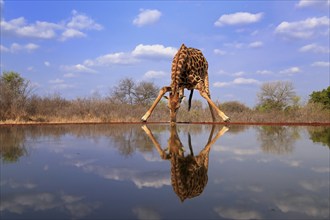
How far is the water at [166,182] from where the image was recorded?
4.16 metres

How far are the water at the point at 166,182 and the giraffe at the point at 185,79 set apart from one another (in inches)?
287

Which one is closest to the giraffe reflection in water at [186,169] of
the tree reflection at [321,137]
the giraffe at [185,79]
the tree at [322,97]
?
the tree reflection at [321,137]

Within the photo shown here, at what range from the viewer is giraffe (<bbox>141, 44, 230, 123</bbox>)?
1666cm

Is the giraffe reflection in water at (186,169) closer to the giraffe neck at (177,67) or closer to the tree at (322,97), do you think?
the giraffe neck at (177,67)

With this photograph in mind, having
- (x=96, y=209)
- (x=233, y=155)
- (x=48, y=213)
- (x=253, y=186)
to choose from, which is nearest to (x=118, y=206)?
(x=96, y=209)

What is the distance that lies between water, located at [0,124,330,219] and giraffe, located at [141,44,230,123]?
23.9ft

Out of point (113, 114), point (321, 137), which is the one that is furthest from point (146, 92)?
point (321, 137)

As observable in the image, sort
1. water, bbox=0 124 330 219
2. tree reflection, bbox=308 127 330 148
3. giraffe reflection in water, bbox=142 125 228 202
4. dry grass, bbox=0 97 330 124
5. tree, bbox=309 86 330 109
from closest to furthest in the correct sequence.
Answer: water, bbox=0 124 330 219 → giraffe reflection in water, bbox=142 125 228 202 → tree reflection, bbox=308 127 330 148 → dry grass, bbox=0 97 330 124 → tree, bbox=309 86 330 109

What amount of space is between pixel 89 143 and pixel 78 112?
1409 centimetres

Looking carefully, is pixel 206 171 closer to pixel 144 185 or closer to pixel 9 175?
pixel 144 185

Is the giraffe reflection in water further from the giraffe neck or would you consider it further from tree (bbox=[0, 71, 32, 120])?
tree (bbox=[0, 71, 32, 120])

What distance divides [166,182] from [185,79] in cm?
1256

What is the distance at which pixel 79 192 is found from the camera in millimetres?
5051

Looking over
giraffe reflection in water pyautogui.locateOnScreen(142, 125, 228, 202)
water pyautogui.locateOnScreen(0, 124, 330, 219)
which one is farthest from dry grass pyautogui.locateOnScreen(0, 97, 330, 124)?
giraffe reflection in water pyautogui.locateOnScreen(142, 125, 228, 202)
